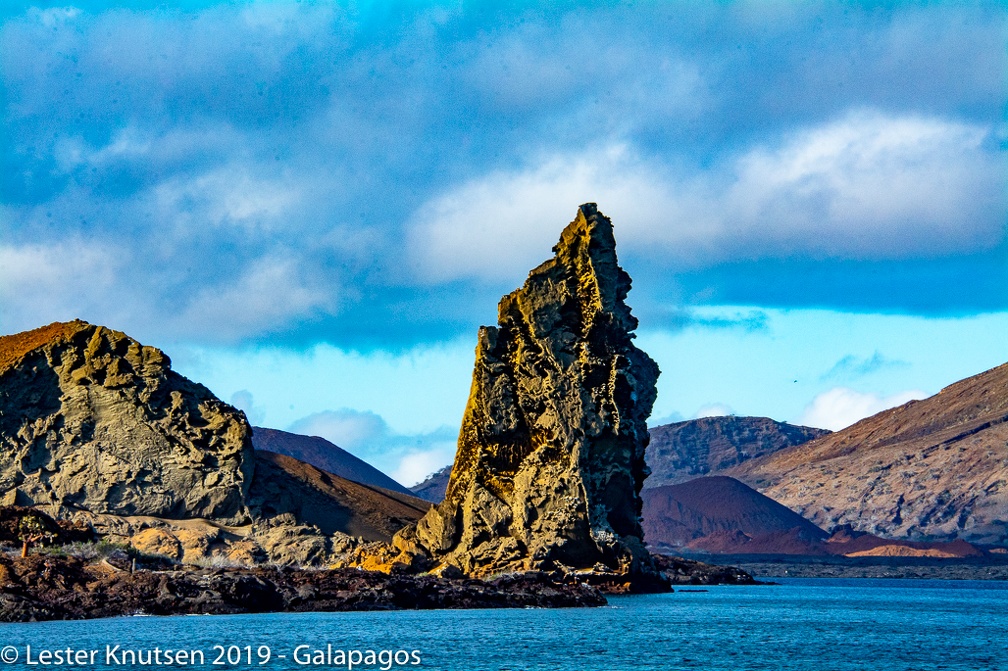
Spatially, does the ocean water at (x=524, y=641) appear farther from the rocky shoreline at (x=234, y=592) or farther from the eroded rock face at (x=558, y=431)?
the eroded rock face at (x=558, y=431)

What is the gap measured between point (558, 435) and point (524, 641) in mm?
31264

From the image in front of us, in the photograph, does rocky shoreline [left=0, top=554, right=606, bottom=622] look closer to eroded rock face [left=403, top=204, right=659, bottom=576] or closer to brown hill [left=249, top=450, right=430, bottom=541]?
eroded rock face [left=403, top=204, right=659, bottom=576]

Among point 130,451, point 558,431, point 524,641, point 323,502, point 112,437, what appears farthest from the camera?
point 323,502

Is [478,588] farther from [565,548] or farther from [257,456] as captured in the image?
[257,456]

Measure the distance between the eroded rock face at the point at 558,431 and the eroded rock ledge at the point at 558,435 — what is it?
0.08 metres

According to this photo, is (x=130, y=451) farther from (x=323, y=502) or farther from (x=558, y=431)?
(x=558, y=431)

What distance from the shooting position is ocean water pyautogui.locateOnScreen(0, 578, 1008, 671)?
47.3 metres

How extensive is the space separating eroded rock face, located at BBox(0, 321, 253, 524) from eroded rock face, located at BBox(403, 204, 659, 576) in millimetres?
24351

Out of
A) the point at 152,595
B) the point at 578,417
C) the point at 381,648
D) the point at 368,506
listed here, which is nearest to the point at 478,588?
the point at 578,417

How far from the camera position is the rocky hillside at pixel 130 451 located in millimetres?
104688

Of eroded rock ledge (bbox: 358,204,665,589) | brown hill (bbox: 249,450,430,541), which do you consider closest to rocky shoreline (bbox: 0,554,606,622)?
eroded rock ledge (bbox: 358,204,665,589)

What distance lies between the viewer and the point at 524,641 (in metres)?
55.2

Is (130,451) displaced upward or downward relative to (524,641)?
upward

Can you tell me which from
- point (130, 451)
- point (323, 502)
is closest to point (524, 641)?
point (130, 451)
